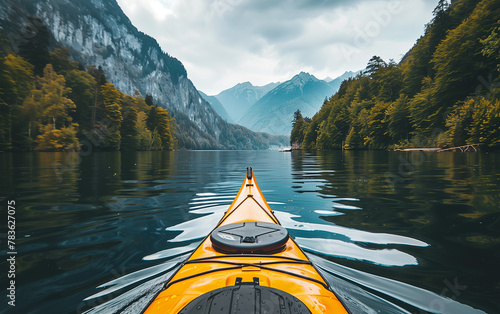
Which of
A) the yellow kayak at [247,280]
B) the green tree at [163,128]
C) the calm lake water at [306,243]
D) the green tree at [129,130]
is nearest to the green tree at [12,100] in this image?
the green tree at [129,130]

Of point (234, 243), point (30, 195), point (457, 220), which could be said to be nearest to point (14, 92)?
point (30, 195)

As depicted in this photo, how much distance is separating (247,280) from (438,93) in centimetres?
4630

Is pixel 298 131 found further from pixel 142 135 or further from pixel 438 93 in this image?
pixel 438 93

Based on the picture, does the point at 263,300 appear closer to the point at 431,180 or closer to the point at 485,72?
the point at 431,180

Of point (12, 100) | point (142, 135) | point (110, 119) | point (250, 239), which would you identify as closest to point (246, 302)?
point (250, 239)

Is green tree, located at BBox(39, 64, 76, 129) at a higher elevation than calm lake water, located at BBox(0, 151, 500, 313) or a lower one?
higher

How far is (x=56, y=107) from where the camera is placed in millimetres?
40688

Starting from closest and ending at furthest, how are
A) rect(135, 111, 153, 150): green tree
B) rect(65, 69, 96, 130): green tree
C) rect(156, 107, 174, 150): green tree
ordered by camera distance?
rect(65, 69, 96, 130): green tree < rect(135, 111, 153, 150): green tree < rect(156, 107, 174, 150): green tree

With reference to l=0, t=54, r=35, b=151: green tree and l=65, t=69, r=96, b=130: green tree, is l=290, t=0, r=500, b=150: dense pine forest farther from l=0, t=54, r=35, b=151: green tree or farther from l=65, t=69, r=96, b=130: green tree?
l=65, t=69, r=96, b=130: green tree

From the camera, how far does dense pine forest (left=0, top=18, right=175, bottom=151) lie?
120ft

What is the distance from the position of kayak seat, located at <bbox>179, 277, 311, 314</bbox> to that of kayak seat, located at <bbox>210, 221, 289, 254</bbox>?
0.90m

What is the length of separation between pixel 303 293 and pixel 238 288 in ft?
1.93

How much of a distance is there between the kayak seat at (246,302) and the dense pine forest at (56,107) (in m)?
47.7

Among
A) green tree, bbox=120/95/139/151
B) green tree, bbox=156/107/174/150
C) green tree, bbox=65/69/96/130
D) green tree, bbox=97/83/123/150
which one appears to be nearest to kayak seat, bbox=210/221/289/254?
green tree, bbox=65/69/96/130
